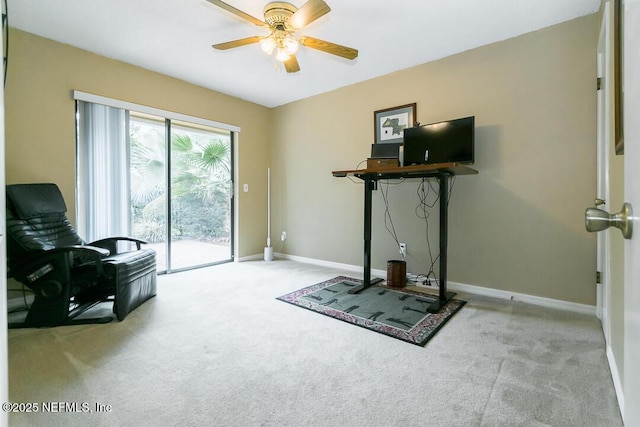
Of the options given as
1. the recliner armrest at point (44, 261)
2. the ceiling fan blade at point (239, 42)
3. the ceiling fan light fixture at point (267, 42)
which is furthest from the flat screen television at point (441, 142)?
the recliner armrest at point (44, 261)

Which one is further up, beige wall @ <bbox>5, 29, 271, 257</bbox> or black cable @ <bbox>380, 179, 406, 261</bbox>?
beige wall @ <bbox>5, 29, 271, 257</bbox>

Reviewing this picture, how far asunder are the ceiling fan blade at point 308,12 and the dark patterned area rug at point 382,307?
7.33ft

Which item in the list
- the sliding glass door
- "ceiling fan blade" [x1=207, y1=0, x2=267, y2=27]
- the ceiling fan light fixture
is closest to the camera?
"ceiling fan blade" [x1=207, y1=0, x2=267, y2=27]

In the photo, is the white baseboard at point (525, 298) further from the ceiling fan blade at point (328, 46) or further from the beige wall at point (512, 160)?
the ceiling fan blade at point (328, 46)

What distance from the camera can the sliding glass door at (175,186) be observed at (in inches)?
133

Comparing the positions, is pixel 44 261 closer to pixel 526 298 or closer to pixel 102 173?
pixel 102 173

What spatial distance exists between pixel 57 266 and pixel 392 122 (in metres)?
3.41

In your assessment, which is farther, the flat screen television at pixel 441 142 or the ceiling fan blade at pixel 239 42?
the flat screen television at pixel 441 142

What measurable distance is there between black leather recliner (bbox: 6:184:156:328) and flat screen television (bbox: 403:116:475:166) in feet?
9.14

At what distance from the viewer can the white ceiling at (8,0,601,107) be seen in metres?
2.34

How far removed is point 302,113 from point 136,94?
6.94ft

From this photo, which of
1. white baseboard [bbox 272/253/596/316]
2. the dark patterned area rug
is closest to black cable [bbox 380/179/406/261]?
white baseboard [bbox 272/253/596/316]

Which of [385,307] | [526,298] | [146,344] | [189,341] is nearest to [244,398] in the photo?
[189,341]

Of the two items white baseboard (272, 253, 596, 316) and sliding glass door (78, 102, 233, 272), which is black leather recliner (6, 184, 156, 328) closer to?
sliding glass door (78, 102, 233, 272)
